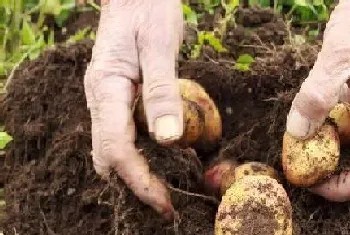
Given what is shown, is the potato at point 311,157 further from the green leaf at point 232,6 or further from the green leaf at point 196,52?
the green leaf at point 232,6

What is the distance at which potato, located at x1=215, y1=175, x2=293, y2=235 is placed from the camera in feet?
4.82

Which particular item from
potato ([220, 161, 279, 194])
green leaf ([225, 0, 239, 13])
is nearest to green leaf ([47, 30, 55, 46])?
green leaf ([225, 0, 239, 13])

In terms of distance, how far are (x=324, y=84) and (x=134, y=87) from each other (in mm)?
421

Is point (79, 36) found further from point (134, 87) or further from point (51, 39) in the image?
point (134, 87)

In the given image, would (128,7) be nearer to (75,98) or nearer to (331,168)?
(75,98)

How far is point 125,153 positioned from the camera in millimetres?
1564

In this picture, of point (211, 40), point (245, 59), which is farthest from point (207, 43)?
point (245, 59)

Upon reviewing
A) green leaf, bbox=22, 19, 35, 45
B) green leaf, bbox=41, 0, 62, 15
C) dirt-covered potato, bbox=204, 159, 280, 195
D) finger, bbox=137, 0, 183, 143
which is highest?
finger, bbox=137, 0, 183, 143

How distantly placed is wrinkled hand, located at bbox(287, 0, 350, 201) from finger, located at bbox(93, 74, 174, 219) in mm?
294

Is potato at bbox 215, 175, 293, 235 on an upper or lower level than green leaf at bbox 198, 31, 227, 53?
lower

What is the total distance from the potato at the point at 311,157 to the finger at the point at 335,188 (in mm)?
28

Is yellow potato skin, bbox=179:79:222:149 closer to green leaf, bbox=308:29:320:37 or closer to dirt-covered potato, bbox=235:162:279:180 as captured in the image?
dirt-covered potato, bbox=235:162:279:180

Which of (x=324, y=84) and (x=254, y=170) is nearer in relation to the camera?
(x=324, y=84)

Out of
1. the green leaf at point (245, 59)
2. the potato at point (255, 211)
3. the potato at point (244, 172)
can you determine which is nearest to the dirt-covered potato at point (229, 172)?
the potato at point (244, 172)
